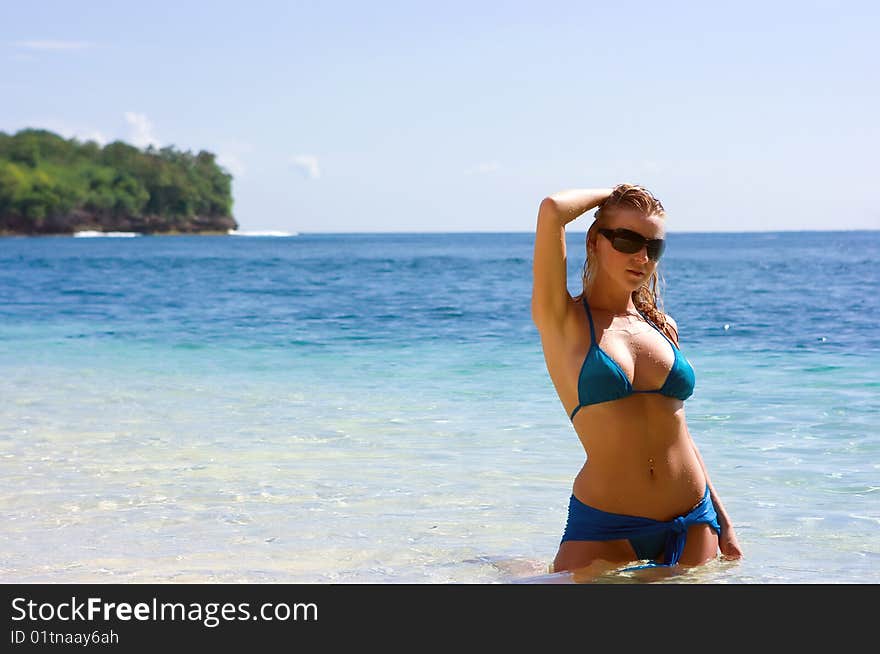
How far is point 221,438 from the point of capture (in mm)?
8422

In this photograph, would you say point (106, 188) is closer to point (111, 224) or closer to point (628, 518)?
point (111, 224)

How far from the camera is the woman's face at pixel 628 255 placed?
3992 millimetres

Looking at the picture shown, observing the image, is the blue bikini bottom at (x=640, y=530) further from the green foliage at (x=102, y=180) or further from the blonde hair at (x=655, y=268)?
the green foliage at (x=102, y=180)

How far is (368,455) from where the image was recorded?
7.77 m

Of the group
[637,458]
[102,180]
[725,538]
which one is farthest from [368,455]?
[102,180]

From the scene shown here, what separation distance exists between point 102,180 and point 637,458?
163 meters

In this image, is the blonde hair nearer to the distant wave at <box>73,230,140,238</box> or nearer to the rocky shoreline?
the rocky shoreline

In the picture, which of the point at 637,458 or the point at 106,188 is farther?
the point at 106,188

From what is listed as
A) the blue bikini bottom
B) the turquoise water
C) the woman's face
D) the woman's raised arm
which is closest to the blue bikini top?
the woman's raised arm

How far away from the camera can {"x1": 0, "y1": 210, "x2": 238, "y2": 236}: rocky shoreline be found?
144 meters

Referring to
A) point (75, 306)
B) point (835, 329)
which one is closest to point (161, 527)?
point (835, 329)

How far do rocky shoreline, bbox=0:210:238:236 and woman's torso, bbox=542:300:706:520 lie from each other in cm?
14903
